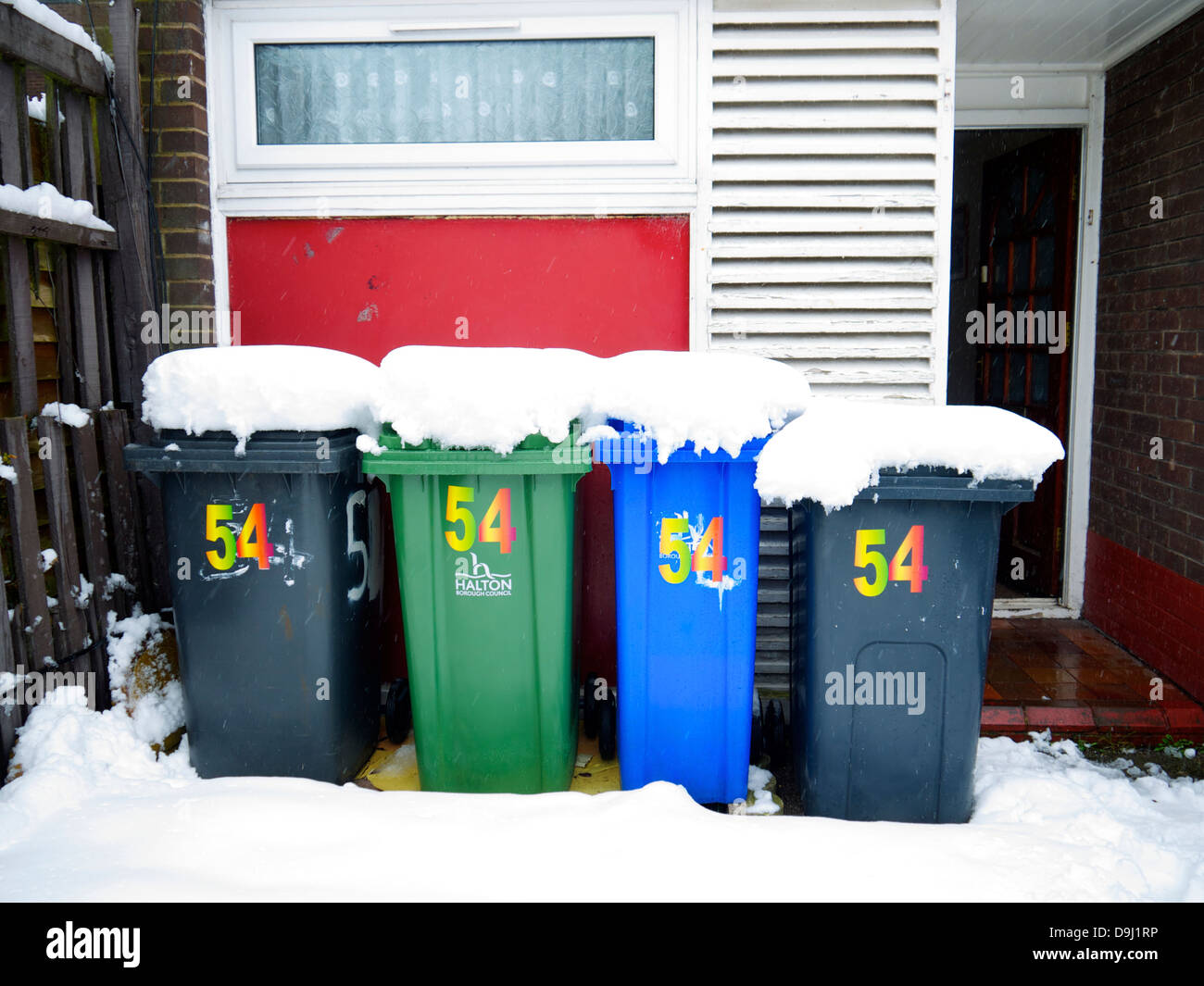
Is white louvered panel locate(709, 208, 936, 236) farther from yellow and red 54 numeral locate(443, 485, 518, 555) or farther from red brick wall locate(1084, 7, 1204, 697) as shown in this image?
yellow and red 54 numeral locate(443, 485, 518, 555)

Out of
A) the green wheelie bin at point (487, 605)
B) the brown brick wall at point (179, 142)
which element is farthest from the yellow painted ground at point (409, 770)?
the brown brick wall at point (179, 142)

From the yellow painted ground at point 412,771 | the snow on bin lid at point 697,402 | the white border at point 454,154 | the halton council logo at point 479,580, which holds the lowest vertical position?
the yellow painted ground at point 412,771

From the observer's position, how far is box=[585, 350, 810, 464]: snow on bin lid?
2.66 meters

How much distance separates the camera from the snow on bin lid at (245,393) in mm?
2746

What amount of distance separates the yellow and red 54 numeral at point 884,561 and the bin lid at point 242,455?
1.66 m

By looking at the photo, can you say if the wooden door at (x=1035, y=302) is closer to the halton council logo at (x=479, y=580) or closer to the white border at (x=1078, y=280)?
the white border at (x=1078, y=280)

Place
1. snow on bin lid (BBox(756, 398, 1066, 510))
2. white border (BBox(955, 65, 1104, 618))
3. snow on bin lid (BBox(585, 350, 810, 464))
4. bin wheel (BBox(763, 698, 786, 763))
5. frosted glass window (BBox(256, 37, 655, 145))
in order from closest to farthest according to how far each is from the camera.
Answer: snow on bin lid (BBox(756, 398, 1066, 510))
snow on bin lid (BBox(585, 350, 810, 464))
bin wheel (BBox(763, 698, 786, 763))
frosted glass window (BBox(256, 37, 655, 145))
white border (BBox(955, 65, 1104, 618))

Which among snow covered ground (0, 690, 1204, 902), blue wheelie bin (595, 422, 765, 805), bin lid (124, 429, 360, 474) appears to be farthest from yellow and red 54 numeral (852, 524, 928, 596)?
bin lid (124, 429, 360, 474)

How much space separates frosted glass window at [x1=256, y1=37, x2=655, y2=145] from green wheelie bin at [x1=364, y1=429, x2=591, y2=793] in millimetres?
1648

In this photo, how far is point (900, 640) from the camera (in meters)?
2.67

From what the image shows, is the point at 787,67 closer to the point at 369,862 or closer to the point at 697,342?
the point at 697,342

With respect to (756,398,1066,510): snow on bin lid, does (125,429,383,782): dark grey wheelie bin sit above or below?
below

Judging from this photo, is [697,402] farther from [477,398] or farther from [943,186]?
[943,186]

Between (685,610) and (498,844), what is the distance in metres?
0.91
